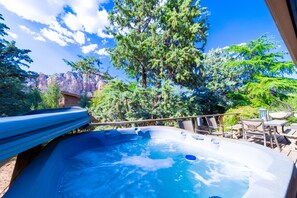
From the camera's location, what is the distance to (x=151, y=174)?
2.91 meters

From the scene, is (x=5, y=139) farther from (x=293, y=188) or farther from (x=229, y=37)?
(x=229, y=37)

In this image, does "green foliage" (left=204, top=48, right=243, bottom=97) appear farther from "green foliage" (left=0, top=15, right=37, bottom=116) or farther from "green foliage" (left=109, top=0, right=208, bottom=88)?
"green foliage" (left=0, top=15, right=37, bottom=116)

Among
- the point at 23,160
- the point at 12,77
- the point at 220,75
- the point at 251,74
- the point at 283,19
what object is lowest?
the point at 23,160

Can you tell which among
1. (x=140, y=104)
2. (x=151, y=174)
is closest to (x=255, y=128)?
(x=151, y=174)

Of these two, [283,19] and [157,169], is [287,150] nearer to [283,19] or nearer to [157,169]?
[157,169]

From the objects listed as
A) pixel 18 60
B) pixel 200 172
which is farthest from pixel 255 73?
pixel 18 60

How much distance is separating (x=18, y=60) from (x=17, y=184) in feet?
25.5

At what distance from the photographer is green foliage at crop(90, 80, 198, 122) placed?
8.09 meters

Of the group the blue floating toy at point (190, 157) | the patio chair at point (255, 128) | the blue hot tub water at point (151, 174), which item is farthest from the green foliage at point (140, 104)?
the blue floating toy at point (190, 157)

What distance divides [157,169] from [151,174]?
0.22m

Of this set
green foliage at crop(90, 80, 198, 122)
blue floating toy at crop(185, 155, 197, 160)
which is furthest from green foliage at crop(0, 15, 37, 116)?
blue floating toy at crop(185, 155, 197, 160)

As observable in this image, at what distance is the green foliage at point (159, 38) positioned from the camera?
28.2ft

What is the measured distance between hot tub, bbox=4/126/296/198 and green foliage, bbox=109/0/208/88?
5334 millimetres

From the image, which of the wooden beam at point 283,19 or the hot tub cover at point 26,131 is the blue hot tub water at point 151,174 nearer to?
the hot tub cover at point 26,131
